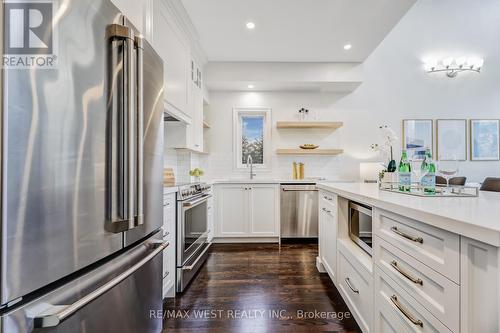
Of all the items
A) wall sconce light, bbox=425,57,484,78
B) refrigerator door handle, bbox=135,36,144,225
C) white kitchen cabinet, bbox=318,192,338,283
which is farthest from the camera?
wall sconce light, bbox=425,57,484,78

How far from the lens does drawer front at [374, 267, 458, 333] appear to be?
2.96 ft

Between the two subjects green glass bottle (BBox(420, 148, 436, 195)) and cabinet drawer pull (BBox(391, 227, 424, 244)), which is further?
green glass bottle (BBox(420, 148, 436, 195))

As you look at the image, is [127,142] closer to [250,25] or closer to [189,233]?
[189,233]

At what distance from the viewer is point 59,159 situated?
708 mm

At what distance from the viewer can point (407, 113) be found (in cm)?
446

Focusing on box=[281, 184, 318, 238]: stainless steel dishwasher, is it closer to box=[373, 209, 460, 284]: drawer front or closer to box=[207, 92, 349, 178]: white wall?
box=[207, 92, 349, 178]: white wall

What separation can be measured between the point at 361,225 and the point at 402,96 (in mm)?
3827

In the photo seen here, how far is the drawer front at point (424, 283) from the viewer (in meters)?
0.78

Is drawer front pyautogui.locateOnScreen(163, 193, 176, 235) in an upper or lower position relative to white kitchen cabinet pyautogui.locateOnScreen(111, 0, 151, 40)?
lower

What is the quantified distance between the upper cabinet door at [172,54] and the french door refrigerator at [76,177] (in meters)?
1.08

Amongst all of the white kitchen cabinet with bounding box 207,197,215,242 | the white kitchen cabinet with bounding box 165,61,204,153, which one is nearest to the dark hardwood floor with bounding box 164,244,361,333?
the white kitchen cabinet with bounding box 207,197,215,242

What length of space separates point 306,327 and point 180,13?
3.00 m

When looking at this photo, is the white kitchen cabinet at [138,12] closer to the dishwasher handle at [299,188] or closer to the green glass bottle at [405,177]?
the green glass bottle at [405,177]

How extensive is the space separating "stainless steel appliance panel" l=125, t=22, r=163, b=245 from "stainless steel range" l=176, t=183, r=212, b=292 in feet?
2.51
